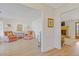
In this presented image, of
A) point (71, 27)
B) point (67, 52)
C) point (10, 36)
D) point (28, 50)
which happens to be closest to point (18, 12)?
point (10, 36)

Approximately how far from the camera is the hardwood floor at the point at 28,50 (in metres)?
2.25

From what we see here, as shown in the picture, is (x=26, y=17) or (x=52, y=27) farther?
(x=52, y=27)

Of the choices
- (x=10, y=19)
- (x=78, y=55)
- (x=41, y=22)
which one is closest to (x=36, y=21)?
(x=41, y=22)

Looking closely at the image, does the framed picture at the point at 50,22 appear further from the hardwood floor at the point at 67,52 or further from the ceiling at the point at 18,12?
the hardwood floor at the point at 67,52

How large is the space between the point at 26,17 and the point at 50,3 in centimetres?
62

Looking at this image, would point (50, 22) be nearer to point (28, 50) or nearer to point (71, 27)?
point (71, 27)

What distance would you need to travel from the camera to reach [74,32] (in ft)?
7.84

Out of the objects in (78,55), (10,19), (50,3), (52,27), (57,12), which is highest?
(50,3)

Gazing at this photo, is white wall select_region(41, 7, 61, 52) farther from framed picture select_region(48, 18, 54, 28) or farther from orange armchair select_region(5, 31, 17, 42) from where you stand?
orange armchair select_region(5, 31, 17, 42)

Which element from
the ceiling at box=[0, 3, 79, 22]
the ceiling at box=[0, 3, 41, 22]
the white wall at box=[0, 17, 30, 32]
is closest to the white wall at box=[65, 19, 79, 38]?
the ceiling at box=[0, 3, 79, 22]

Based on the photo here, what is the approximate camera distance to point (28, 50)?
2338 mm

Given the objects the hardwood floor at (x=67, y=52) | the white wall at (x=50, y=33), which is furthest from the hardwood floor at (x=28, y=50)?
the white wall at (x=50, y=33)

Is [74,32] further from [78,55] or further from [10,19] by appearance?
[10,19]

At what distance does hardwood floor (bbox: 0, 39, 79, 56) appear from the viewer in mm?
2252
